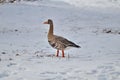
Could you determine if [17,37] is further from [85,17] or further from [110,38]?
[85,17]

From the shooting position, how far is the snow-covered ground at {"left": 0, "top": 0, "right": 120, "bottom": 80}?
998cm

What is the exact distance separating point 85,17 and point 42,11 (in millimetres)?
4283

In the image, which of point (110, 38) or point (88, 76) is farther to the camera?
→ point (110, 38)

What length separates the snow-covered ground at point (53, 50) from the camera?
393 inches

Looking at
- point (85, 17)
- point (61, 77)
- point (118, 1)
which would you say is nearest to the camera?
point (61, 77)

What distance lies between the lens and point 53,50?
625 inches

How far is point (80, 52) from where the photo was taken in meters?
15.1

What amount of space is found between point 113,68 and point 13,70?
9.02 ft

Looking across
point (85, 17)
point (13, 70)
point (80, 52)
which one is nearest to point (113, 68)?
point (13, 70)

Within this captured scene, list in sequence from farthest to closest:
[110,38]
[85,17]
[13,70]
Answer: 1. [85,17]
2. [110,38]
3. [13,70]

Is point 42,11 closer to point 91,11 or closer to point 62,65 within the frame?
point 91,11

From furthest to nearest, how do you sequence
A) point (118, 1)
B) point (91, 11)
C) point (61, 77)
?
point (118, 1) < point (91, 11) < point (61, 77)

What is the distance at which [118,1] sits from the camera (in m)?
44.1

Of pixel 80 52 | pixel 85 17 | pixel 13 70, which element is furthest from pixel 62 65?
pixel 85 17
